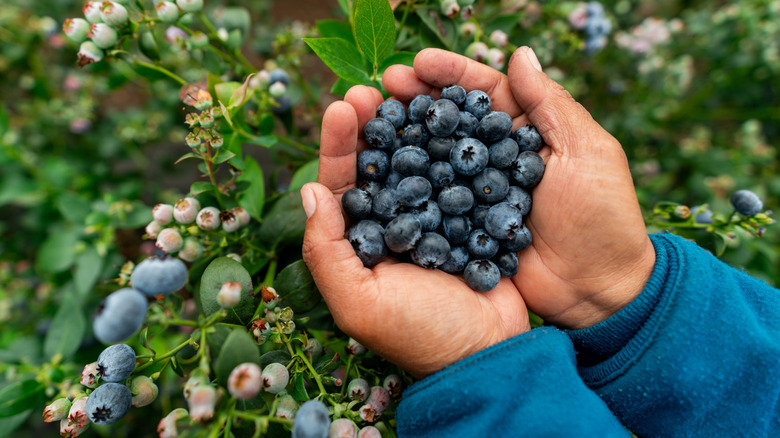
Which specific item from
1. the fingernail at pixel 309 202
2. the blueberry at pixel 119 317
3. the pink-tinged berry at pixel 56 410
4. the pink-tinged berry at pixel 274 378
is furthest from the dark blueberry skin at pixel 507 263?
the pink-tinged berry at pixel 56 410

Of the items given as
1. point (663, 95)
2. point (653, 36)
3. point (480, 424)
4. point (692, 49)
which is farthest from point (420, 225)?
point (692, 49)

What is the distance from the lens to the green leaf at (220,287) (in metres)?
0.90

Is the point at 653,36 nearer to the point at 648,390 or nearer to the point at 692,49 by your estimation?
the point at 692,49

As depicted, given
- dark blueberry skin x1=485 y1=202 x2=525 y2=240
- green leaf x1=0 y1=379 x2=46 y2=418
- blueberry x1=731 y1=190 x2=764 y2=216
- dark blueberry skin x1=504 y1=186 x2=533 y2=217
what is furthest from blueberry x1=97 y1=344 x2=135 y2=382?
blueberry x1=731 y1=190 x2=764 y2=216

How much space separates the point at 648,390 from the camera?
1.03 metres

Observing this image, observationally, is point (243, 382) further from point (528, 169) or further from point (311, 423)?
point (528, 169)

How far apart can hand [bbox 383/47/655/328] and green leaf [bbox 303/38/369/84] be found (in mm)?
87

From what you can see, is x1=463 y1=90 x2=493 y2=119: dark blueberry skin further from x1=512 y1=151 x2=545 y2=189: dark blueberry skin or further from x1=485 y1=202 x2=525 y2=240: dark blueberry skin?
x1=485 y1=202 x2=525 y2=240: dark blueberry skin

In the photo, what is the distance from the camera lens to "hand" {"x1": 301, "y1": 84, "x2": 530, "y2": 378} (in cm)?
99

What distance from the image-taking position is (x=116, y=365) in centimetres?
86

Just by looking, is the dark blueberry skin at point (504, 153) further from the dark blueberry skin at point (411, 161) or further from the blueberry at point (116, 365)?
the blueberry at point (116, 365)

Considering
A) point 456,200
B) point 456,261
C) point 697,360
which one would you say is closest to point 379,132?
point 456,200

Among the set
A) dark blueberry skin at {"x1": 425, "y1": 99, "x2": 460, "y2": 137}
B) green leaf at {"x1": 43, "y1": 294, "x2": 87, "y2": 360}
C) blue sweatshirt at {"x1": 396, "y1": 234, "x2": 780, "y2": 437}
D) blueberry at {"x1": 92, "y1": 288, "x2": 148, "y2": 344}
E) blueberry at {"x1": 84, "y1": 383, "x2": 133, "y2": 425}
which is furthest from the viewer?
green leaf at {"x1": 43, "y1": 294, "x2": 87, "y2": 360}

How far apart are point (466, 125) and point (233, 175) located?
0.71 m
